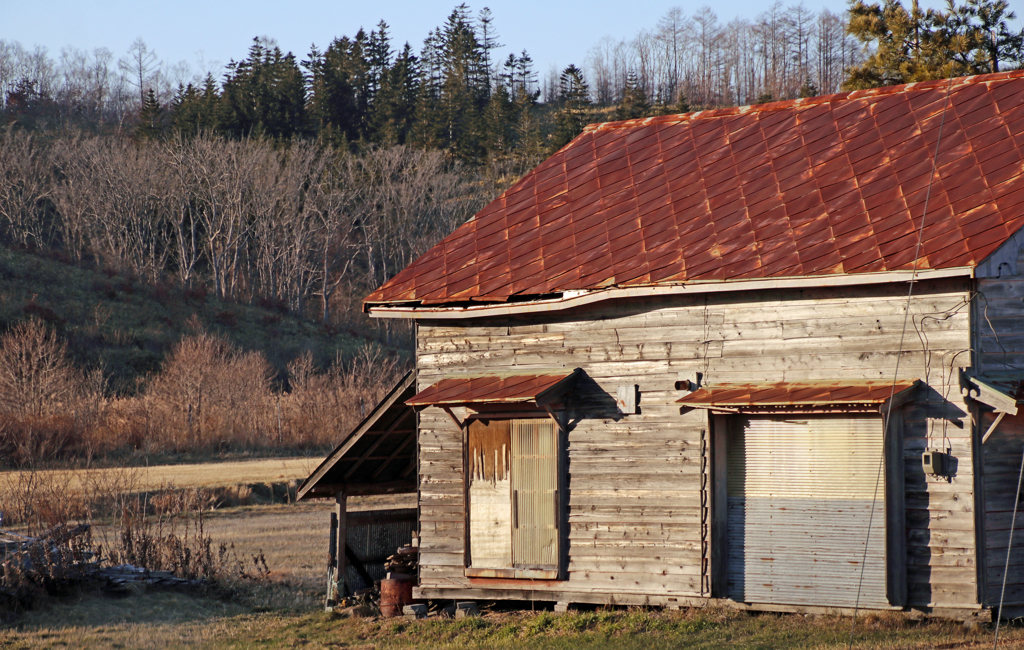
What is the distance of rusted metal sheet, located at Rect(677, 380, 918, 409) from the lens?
993cm

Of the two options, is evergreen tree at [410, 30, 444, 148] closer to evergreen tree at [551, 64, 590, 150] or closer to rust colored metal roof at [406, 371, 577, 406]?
evergreen tree at [551, 64, 590, 150]

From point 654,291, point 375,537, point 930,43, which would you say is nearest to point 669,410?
point 654,291

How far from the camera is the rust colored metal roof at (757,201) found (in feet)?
34.9

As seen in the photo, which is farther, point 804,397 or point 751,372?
point 751,372

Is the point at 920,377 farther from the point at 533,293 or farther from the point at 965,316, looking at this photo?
the point at 533,293

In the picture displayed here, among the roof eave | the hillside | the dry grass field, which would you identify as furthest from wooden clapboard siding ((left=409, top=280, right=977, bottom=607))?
the hillside

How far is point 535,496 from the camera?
11820mm

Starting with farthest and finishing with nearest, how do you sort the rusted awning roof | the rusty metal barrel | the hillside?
the hillside < the rusted awning roof < the rusty metal barrel

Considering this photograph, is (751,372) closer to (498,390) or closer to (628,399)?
(628,399)

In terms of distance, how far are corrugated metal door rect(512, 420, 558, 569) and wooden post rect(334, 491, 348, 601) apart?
3.01m

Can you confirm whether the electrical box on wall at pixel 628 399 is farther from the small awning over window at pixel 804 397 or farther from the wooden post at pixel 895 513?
the wooden post at pixel 895 513

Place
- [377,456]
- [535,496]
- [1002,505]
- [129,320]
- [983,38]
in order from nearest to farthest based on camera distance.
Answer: [1002,505]
[535,496]
[377,456]
[983,38]
[129,320]

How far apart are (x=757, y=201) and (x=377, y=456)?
6048 mm

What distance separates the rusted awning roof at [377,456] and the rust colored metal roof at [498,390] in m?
0.88
